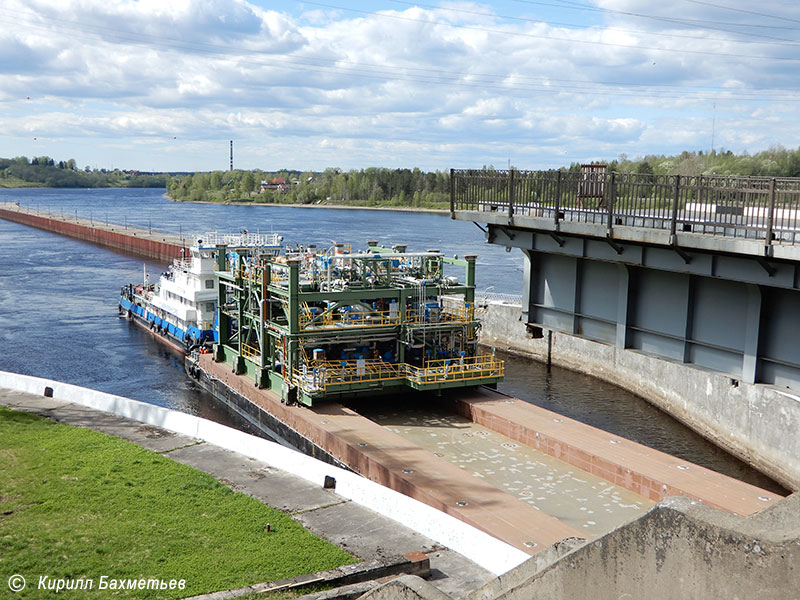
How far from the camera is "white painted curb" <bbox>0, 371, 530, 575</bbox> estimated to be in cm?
1532

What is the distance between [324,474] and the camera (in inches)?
749

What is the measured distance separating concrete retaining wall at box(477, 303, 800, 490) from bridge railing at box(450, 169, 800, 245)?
3.85 m

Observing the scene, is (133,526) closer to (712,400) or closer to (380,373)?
(380,373)

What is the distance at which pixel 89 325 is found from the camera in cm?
5403

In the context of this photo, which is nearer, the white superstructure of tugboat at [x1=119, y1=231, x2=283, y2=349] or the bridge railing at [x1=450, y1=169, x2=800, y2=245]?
the bridge railing at [x1=450, y1=169, x2=800, y2=245]

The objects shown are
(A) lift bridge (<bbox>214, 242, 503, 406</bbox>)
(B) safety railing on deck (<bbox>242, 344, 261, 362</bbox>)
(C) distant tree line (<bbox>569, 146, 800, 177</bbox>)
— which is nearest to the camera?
(A) lift bridge (<bbox>214, 242, 503, 406</bbox>)

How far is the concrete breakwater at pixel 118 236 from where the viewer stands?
313 ft

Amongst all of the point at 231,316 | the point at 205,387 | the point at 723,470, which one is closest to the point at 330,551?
the point at 723,470

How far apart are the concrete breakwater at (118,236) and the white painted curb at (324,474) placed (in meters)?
61.5

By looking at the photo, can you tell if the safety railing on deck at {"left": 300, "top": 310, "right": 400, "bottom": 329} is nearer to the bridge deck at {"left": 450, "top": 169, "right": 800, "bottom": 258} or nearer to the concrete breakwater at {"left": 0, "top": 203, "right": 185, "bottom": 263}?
the bridge deck at {"left": 450, "top": 169, "right": 800, "bottom": 258}

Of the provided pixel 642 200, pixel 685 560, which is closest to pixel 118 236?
Answer: pixel 642 200

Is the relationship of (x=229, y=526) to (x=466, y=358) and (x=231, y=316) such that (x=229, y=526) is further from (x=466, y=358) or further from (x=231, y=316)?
(x=231, y=316)

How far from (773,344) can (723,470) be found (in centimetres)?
1917

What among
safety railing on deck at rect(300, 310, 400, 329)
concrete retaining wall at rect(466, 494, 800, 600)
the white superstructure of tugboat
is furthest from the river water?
concrete retaining wall at rect(466, 494, 800, 600)
